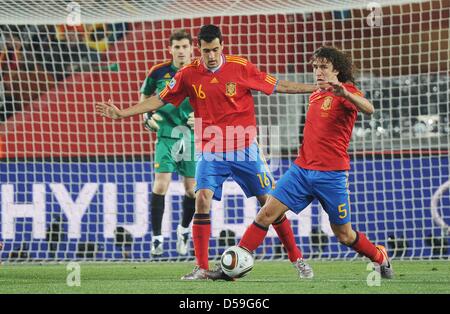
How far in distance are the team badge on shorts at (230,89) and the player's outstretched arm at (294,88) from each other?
33 cm

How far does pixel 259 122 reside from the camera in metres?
11.0

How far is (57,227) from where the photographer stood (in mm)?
9914

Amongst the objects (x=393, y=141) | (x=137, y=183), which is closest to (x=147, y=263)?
(x=137, y=183)

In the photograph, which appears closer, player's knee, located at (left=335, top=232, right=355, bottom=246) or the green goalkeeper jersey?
player's knee, located at (left=335, top=232, right=355, bottom=246)

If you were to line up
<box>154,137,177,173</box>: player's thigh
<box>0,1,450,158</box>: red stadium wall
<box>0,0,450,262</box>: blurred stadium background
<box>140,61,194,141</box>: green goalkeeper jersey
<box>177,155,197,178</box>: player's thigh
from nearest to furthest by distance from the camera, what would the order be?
<box>140,61,194,141</box>: green goalkeeper jersey
<box>154,137,177,173</box>: player's thigh
<box>177,155,197,178</box>: player's thigh
<box>0,0,450,262</box>: blurred stadium background
<box>0,1,450,158</box>: red stadium wall

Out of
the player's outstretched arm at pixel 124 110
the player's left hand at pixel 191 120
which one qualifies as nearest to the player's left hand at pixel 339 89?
the player's outstretched arm at pixel 124 110

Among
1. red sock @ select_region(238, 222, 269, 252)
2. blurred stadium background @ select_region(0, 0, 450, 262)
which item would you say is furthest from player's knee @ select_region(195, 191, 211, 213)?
blurred stadium background @ select_region(0, 0, 450, 262)

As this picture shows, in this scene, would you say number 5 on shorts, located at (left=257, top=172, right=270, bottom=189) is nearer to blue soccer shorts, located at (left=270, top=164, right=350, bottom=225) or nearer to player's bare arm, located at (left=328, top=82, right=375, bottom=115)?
blue soccer shorts, located at (left=270, top=164, right=350, bottom=225)

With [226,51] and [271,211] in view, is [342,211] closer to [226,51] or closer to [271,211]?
[271,211]

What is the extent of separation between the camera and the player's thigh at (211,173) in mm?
6590

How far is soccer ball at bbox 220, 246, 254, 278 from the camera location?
614 centimetres

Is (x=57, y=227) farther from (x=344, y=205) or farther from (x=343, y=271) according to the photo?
(x=344, y=205)
